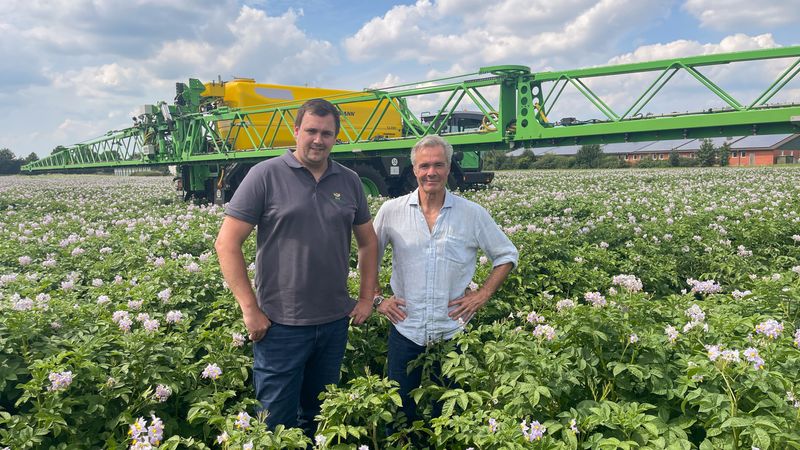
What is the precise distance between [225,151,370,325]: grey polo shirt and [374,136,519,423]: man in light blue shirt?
46 cm

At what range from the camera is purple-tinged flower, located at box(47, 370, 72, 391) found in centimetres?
A: 278

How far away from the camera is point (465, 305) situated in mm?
3363

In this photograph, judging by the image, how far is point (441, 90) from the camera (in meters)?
10.5

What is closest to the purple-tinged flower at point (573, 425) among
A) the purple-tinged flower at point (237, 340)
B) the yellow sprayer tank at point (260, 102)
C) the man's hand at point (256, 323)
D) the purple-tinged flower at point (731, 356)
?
the purple-tinged flower at point (731, 356)

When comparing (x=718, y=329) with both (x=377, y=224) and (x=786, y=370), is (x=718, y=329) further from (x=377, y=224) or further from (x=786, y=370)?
(x=377, y=224)

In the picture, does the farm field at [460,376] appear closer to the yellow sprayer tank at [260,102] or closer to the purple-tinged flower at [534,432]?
the purple-tinged flower at [534,432]

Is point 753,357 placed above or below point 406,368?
above

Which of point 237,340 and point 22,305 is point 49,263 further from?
point 237,340

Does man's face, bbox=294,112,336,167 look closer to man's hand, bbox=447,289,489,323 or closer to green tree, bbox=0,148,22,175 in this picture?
man's hand, bbox=447,289,489,323

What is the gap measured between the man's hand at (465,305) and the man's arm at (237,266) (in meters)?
1.22

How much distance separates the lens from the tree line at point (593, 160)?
60.5 metres

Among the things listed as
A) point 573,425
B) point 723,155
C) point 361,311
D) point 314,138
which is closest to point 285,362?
point 361,311

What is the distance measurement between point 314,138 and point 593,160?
216ft

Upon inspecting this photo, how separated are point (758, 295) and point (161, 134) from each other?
19.2m
